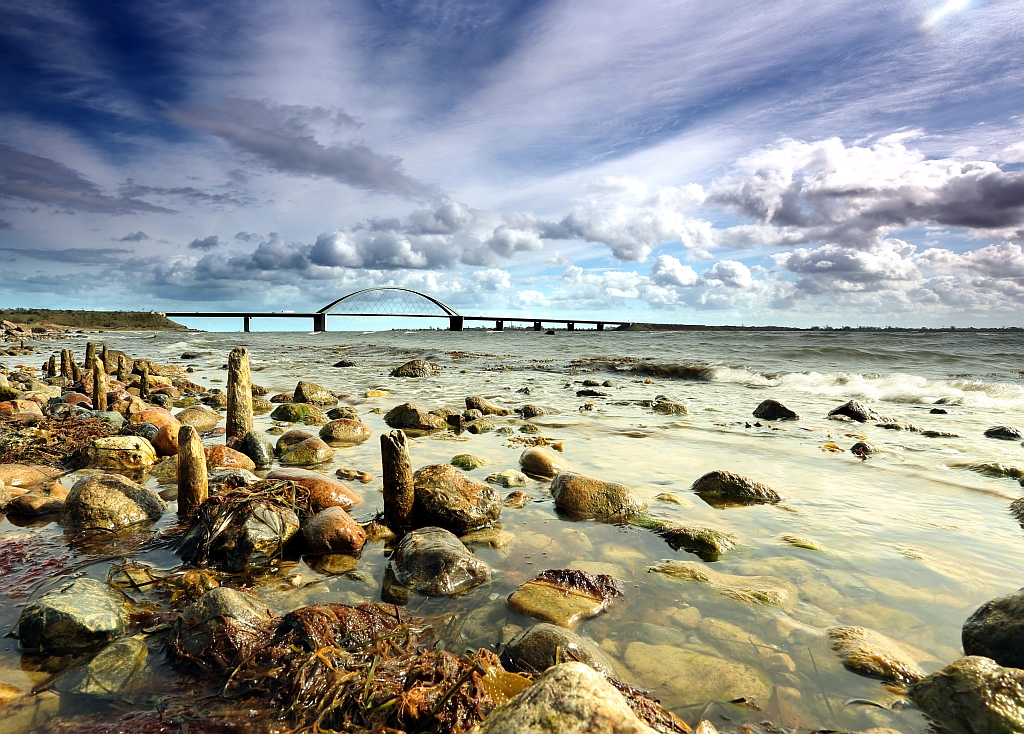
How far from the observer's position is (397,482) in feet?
16.8

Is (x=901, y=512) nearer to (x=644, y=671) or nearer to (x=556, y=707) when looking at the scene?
(x=644, y=671)

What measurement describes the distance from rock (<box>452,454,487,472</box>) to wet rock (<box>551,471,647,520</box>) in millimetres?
1685

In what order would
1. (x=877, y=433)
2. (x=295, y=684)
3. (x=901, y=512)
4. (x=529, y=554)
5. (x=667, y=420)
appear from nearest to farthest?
(x=295, y=684) → (x=529, y=554) → (x=901, y=512) → (x=877, y=433) → (x=667, y=420)

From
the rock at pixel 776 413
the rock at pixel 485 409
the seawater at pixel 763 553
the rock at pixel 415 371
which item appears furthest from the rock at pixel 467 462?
the rock at pixel 415 371

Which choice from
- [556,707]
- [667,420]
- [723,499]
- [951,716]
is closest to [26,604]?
[556,707]

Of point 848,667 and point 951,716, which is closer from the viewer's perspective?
point 951,716

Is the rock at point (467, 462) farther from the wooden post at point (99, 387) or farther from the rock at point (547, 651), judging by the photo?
the wooden post at point (99, 387)

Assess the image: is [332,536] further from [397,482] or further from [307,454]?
[307,454]

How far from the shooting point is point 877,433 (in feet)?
34.0

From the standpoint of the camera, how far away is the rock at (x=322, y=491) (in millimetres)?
5328

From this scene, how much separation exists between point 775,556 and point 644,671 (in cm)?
223

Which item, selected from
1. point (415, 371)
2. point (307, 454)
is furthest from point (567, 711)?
point (415, 371)

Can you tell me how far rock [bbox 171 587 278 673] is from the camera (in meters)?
2.96

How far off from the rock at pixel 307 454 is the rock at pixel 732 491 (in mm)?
5023
